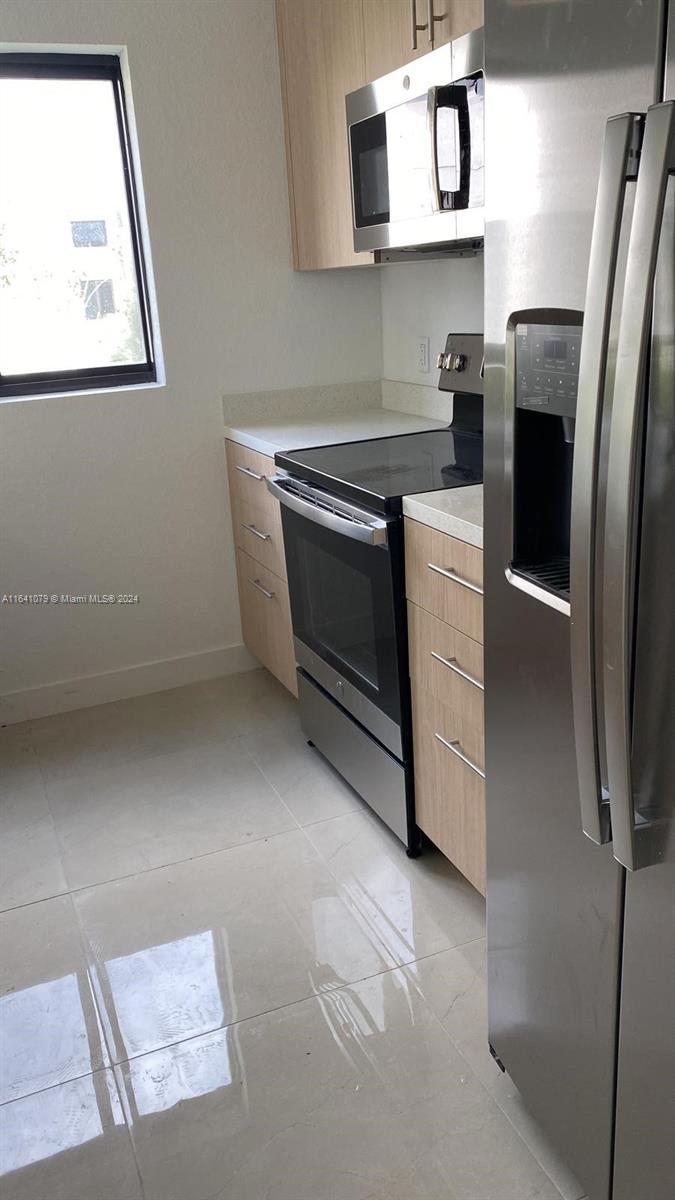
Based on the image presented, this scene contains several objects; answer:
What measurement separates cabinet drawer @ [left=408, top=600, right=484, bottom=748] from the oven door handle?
181 millimetres

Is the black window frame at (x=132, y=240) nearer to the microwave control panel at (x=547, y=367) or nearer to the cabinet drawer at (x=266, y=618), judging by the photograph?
the cabinet drawer at (x=266, y=618)

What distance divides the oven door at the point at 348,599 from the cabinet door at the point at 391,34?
40.2 inches

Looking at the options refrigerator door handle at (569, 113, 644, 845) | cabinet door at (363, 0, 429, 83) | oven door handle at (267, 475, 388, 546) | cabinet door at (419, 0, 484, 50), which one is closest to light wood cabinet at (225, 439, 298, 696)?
oven door handle at (267, 475, 388, 546)

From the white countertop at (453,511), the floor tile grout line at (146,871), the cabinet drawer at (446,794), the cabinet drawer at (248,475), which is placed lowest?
the floor tile grout line at (146,871)

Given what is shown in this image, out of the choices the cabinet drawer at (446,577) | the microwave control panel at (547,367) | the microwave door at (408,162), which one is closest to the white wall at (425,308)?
the microwave door at (408,162)

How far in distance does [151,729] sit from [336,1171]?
1776 millimetres

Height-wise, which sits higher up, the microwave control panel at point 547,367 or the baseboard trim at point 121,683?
the microwave control panel at point 547,367

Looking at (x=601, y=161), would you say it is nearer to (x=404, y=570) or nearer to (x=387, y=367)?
(x=404, y=570)

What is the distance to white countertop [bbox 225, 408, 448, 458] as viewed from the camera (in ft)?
8.96

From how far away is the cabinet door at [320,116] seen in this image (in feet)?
7.88

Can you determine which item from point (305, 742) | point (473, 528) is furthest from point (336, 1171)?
point (305, 742)

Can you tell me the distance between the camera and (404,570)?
2002mm

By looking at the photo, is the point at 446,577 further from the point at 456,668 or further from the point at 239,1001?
A: the point at 239,1001

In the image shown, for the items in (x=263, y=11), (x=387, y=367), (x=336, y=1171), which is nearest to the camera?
(x=336, y=1171)
